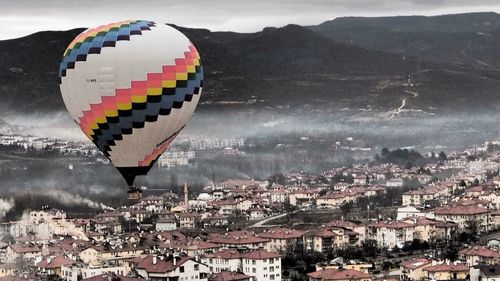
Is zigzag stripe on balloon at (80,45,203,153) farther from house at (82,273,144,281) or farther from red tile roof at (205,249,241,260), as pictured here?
red tile roof at (205,249,241,260)

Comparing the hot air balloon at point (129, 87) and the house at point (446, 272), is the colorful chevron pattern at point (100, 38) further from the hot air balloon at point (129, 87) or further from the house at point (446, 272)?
the house at point (446, 272)

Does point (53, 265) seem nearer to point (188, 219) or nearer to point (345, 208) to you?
point (188, 219)

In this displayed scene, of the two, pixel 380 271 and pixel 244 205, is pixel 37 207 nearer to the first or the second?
pixel 244 205

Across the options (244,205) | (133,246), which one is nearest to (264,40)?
(244,205)

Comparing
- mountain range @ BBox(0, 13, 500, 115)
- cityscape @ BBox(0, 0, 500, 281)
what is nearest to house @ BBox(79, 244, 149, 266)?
cityscape @ BBox(0, 0, 500, 281)

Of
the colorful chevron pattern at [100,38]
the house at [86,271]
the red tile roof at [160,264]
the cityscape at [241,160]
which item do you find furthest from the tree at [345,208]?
the colorful chevron pattern at [100,38]

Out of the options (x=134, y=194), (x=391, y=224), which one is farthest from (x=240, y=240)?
(x=134, y=194)
